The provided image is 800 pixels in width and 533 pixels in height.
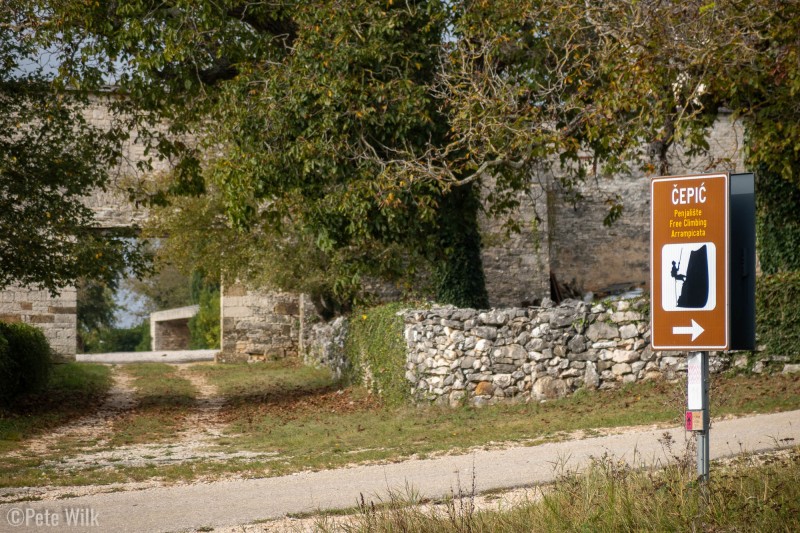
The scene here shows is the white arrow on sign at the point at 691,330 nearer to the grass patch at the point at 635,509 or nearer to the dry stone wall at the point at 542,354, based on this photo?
the grass patch at the point at 635,509

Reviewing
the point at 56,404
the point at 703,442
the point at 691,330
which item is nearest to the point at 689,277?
the point at 691,330

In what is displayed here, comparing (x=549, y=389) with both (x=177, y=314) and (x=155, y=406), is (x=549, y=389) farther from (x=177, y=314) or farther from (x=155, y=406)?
(x=177, y=314)

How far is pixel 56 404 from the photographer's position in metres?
15.9

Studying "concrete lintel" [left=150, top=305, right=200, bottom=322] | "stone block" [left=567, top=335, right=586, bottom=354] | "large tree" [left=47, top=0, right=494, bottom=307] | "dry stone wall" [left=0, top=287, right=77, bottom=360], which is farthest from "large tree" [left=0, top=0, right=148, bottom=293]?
"concrete lintel" [left=150, top=305, right=200, bottom=322]

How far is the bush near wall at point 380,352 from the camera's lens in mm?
14219

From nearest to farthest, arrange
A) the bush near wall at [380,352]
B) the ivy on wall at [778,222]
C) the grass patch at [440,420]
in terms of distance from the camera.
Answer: the grass patch at [440,420], the bush near wall at [380,352], the ivy on wall at [778,222]

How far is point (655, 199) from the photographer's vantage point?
17.3ft

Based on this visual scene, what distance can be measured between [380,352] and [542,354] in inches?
124

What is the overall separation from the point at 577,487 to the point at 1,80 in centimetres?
1184

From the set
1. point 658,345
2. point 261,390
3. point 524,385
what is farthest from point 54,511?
point 261,390

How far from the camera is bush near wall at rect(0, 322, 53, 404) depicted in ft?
47.4

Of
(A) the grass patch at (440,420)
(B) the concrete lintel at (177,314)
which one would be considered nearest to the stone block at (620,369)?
(A) the grass patch at (440,420)

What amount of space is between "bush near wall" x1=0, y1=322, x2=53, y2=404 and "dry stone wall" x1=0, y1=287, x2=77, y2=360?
5.35 meters

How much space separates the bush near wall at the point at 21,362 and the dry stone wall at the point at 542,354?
21.7 ft
